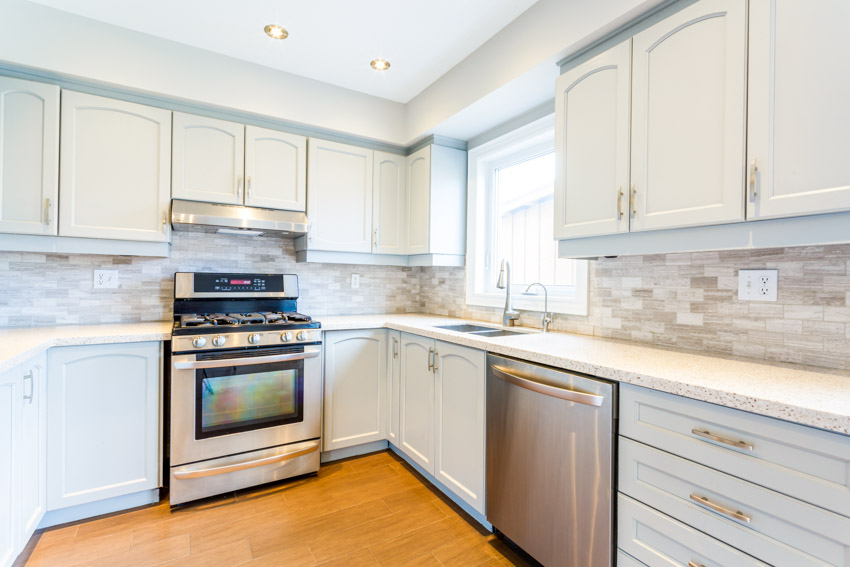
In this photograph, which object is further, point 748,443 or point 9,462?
point 9,462

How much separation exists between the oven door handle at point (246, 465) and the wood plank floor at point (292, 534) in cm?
17

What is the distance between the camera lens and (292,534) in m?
1.91

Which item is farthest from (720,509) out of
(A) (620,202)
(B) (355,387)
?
(B) (355,387)

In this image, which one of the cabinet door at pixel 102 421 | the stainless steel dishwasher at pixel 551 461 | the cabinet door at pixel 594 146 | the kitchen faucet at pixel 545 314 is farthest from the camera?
the kitchen faucet at pixel 545 314

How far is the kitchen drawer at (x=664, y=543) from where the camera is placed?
109cm

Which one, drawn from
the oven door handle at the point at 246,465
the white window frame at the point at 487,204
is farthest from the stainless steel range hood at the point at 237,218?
the oven door handle at the point at 246,465

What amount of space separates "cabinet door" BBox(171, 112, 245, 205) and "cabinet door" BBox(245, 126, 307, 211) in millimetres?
52

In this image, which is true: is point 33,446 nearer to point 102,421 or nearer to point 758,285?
point 102,421

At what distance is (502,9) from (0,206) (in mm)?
2627

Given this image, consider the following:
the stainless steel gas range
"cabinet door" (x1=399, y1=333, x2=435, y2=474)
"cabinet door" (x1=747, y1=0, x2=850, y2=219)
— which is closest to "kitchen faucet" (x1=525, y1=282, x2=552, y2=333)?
"cabinet door" (x1=399, y1=333, x2=435, y2=474)

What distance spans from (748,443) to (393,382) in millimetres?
1973

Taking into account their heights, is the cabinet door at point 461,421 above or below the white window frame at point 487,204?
below

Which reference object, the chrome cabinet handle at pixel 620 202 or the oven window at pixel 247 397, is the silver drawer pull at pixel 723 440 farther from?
the oven window at pixel 247 397

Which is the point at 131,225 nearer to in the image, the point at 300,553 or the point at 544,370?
the point at 300,553
